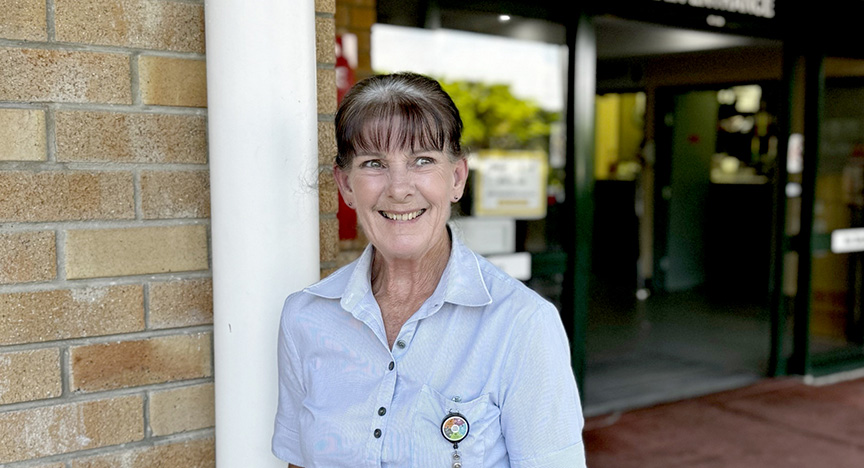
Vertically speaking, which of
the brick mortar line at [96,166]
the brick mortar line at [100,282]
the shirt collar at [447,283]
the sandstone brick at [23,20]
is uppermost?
the sandstone brick at [23,20]

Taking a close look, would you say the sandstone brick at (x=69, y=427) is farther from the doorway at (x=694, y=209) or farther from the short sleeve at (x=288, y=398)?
the doorway at (x=694, y=209)

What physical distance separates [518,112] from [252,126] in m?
3.19

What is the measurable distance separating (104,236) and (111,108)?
315mm

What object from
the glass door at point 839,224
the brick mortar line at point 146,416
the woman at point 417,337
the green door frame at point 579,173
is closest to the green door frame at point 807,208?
the glass door at point 839,224

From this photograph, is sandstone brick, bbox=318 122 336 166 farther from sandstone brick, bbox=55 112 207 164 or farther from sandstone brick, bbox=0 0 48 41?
sandstone brick, bbox=0 0 48 41

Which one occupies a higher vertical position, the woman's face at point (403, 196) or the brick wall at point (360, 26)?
the brick wall at point (360, 26)

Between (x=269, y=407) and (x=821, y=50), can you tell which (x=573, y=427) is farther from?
(x=821, y=50)

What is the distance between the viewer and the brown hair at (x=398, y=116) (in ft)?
5.11

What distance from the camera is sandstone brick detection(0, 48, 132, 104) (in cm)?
174

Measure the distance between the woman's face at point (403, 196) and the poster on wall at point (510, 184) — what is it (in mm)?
2541

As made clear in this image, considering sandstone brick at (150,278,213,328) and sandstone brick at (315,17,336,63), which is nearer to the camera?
sandstone brick at (150,278,213,328)

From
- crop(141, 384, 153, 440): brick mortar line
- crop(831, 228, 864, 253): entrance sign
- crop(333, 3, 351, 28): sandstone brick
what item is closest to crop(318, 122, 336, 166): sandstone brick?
crop(141, 384, 153, 440): brick mortar line

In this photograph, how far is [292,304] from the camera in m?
1.75

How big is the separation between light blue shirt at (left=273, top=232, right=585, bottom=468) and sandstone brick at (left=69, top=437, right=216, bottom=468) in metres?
0.50
